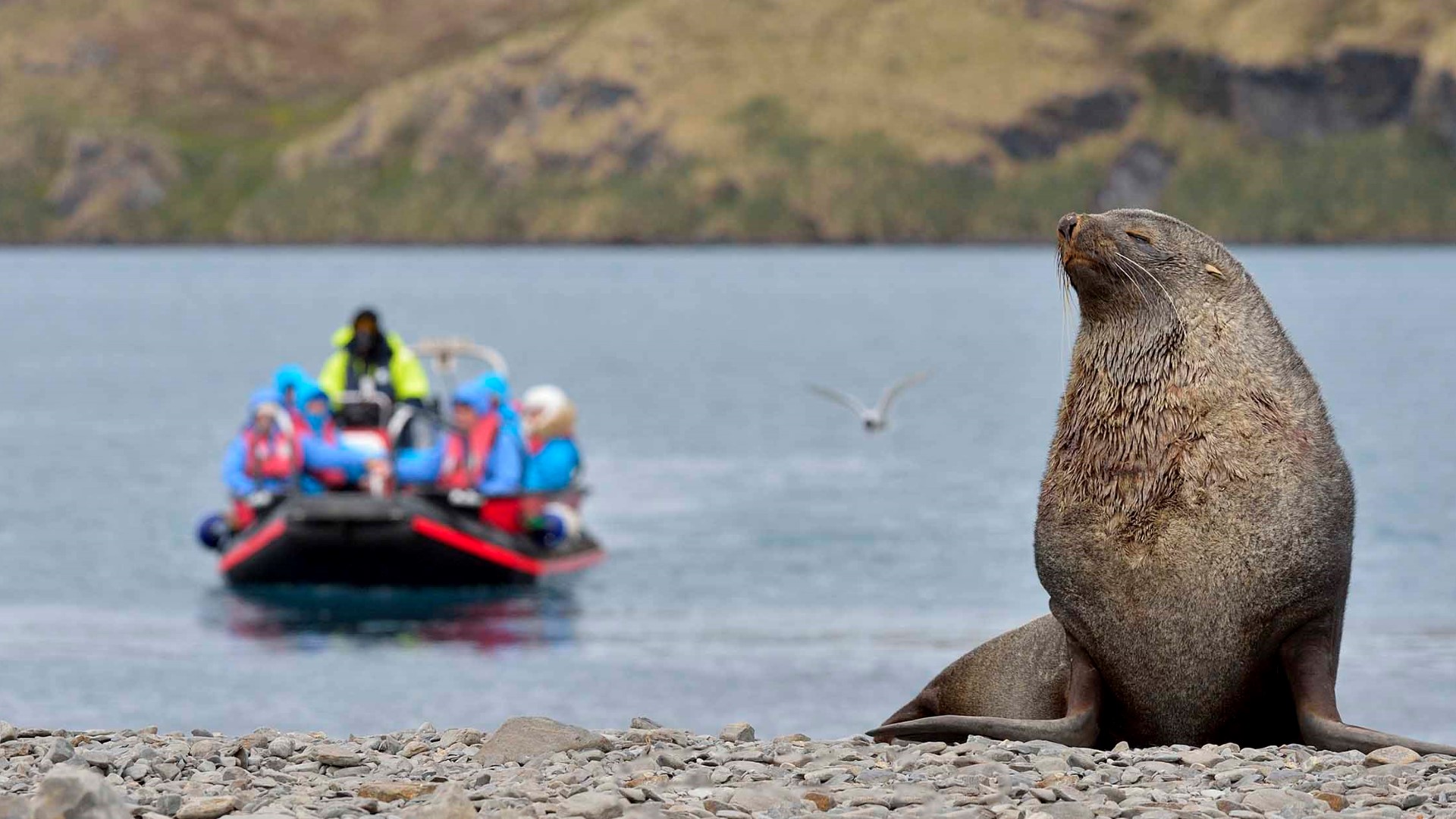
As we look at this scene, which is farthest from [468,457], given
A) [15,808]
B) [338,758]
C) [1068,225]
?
[15,808]

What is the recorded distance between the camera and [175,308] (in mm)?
154375

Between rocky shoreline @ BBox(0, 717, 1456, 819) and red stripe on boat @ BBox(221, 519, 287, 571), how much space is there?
16.8 metres

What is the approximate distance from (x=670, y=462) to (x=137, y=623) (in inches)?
826

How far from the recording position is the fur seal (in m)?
8.51

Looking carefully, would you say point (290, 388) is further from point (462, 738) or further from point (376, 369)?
point (462, 738)

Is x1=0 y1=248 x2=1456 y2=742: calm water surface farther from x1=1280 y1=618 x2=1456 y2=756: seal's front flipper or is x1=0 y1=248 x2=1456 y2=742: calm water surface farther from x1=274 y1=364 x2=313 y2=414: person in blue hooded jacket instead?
x1=1280 y1=618 x2=1456 y2=756: seal's front flipper

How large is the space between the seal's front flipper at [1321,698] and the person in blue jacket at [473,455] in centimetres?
1809

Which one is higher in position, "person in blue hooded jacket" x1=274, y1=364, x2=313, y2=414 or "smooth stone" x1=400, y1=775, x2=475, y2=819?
"person in blue hooded jacket" x1=274, y1=364, x2=313, y2=414

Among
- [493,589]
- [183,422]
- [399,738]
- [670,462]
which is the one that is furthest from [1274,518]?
[183,422]

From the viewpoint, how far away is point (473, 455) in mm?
26422

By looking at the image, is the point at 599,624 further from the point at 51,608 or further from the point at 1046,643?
the point at 1046,643

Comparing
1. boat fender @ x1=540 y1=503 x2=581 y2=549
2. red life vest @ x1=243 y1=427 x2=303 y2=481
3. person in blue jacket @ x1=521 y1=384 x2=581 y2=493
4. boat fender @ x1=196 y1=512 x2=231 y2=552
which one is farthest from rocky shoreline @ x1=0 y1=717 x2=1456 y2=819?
boat fender @ x1=196 y1=512 x2=231 y2=552

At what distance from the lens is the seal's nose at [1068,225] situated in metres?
8.88

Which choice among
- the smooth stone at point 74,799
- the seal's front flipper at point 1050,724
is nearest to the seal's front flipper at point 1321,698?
the seal's front flipper at point 1050,724
